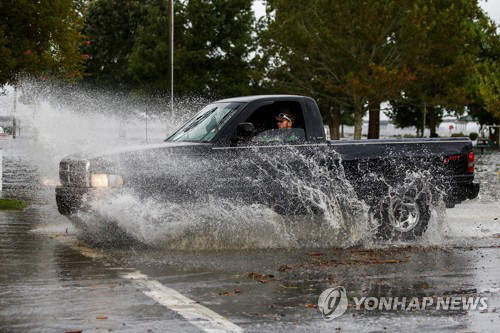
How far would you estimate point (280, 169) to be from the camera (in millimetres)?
11539

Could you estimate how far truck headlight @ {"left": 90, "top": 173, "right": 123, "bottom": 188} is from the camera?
1098 centimetres

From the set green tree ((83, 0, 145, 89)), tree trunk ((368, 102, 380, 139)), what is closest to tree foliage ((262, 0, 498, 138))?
tree trunk ((368, 102, 380, 139))

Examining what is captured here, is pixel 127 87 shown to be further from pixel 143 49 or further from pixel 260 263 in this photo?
pixel 260 263

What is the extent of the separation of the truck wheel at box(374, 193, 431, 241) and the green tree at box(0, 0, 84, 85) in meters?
7.76

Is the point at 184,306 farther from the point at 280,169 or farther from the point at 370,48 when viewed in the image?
the point at 370,48

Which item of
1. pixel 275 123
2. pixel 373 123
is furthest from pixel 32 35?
pixel 373 123

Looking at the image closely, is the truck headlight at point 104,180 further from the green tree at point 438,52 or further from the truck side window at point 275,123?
the green tree at point 438,52

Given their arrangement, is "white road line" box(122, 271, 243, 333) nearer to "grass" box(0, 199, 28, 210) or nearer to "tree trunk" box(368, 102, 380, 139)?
"grass" box(0, 199, 28, 210)

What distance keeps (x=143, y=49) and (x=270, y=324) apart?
5863cm

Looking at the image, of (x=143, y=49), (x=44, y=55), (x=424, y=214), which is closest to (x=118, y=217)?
(x=424, y=214)

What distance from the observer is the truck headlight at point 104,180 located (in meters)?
11.0

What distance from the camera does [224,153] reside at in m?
11.4

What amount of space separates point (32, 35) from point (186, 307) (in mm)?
11257

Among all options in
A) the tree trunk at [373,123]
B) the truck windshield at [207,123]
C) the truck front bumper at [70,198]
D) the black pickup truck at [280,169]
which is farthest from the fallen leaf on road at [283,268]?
the tree trunk at [373,123]
